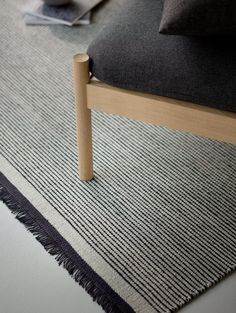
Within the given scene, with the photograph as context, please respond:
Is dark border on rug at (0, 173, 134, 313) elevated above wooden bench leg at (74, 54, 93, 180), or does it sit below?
below

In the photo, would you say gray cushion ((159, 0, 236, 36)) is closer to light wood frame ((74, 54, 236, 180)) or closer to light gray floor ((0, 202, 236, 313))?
light wood frame ((74, 54, 236, 180))

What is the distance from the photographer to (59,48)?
6.06ft

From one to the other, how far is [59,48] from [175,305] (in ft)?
3.57

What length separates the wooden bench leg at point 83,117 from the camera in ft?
3.77

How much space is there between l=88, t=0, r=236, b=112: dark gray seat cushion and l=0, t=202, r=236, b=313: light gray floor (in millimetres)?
432

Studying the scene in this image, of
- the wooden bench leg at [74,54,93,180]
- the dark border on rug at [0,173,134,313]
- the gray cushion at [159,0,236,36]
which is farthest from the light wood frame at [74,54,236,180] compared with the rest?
the dark border on rug at [0,173,134,313]

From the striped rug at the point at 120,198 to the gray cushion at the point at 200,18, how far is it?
19.2 inches

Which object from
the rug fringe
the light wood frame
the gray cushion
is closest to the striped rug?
the rug fringe

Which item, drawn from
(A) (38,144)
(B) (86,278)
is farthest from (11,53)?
(B) (86,278)

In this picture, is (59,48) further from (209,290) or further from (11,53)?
(209,290)

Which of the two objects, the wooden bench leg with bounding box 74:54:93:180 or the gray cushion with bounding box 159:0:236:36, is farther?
the wooden bench leg with bounding box 74:54:93:180

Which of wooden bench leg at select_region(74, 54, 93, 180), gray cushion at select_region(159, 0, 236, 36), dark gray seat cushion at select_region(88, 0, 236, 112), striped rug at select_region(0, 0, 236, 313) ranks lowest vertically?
striped rug at select_region(0, 0, 236, 313)

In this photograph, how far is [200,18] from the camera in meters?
0.98

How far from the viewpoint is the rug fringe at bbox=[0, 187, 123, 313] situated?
1.12m
